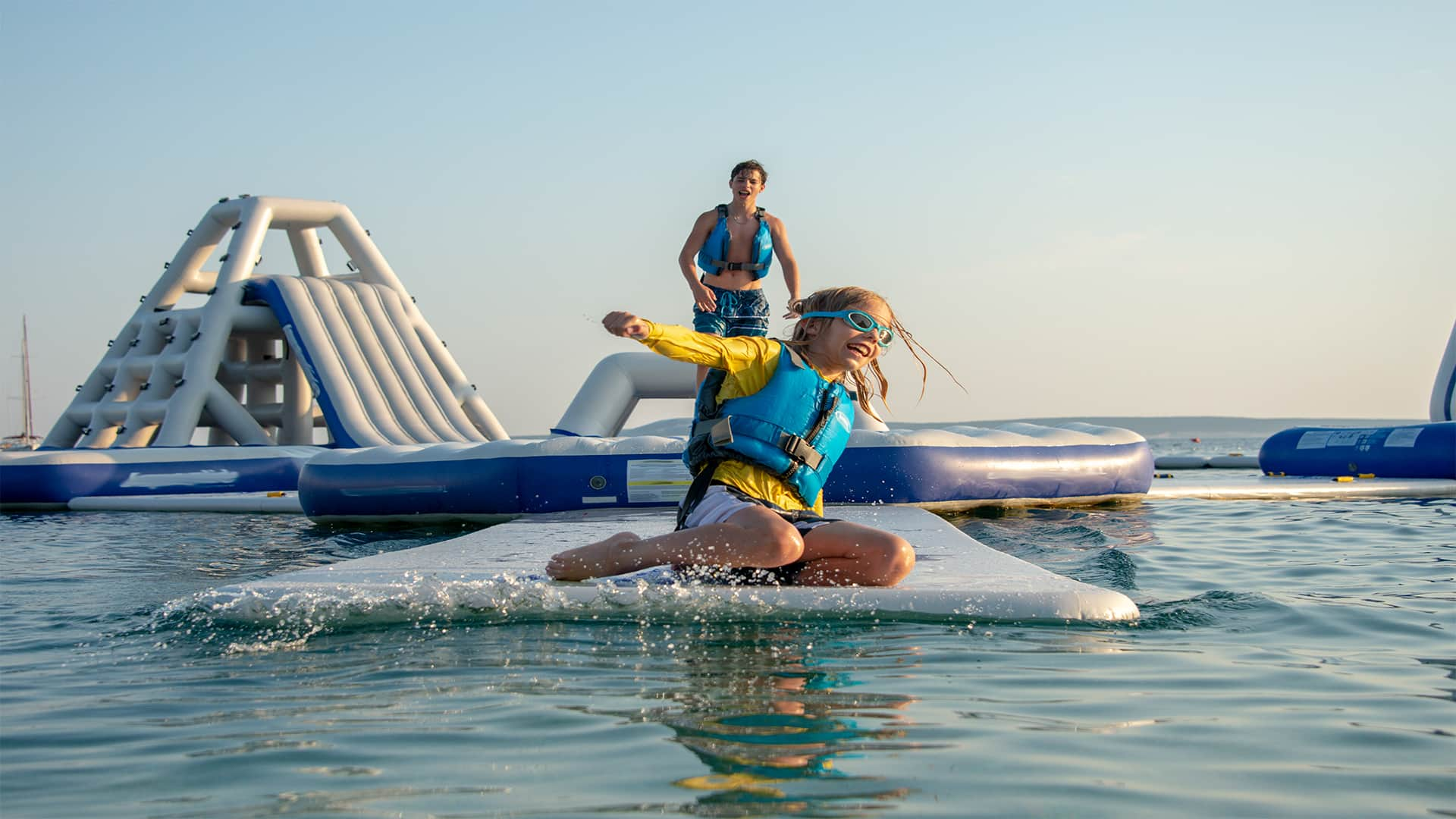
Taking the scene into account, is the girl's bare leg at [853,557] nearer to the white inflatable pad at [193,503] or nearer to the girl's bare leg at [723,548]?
the girl's bare leg at [723,548]

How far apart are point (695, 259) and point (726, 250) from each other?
0.18 meters

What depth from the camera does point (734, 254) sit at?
678 cm

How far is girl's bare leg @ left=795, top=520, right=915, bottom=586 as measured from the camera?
3.43 metres

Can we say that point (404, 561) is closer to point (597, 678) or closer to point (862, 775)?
point (597, 678)

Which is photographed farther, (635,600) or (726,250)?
(726,250)

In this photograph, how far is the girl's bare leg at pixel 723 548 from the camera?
3355 millimetres

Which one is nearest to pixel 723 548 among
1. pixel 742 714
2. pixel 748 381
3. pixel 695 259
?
pixel 748 381

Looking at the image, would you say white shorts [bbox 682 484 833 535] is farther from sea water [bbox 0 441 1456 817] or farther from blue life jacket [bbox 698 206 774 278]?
blue life jacket [bbox 698 206 774 278]

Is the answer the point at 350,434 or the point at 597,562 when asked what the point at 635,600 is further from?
the point at 350,434

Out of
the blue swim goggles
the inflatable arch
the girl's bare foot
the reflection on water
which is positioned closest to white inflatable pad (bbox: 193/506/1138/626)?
the girl's bare foot

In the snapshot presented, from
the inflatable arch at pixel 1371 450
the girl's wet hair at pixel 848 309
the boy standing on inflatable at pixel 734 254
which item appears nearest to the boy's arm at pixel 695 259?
the boy standing on inflatable at pixel 734 254

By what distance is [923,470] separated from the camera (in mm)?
7051

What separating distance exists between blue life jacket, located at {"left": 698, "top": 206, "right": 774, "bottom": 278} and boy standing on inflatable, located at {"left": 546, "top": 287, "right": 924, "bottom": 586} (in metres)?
2.97

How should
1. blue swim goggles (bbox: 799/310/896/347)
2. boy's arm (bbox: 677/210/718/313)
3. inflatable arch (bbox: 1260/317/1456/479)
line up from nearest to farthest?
1. blue swim goggles (bbox: 799/310/896/347)
2. boy's arm (bbox: 677/210/718/313)
3. inflatable arch (bbox: 1260/317/1456/479)
